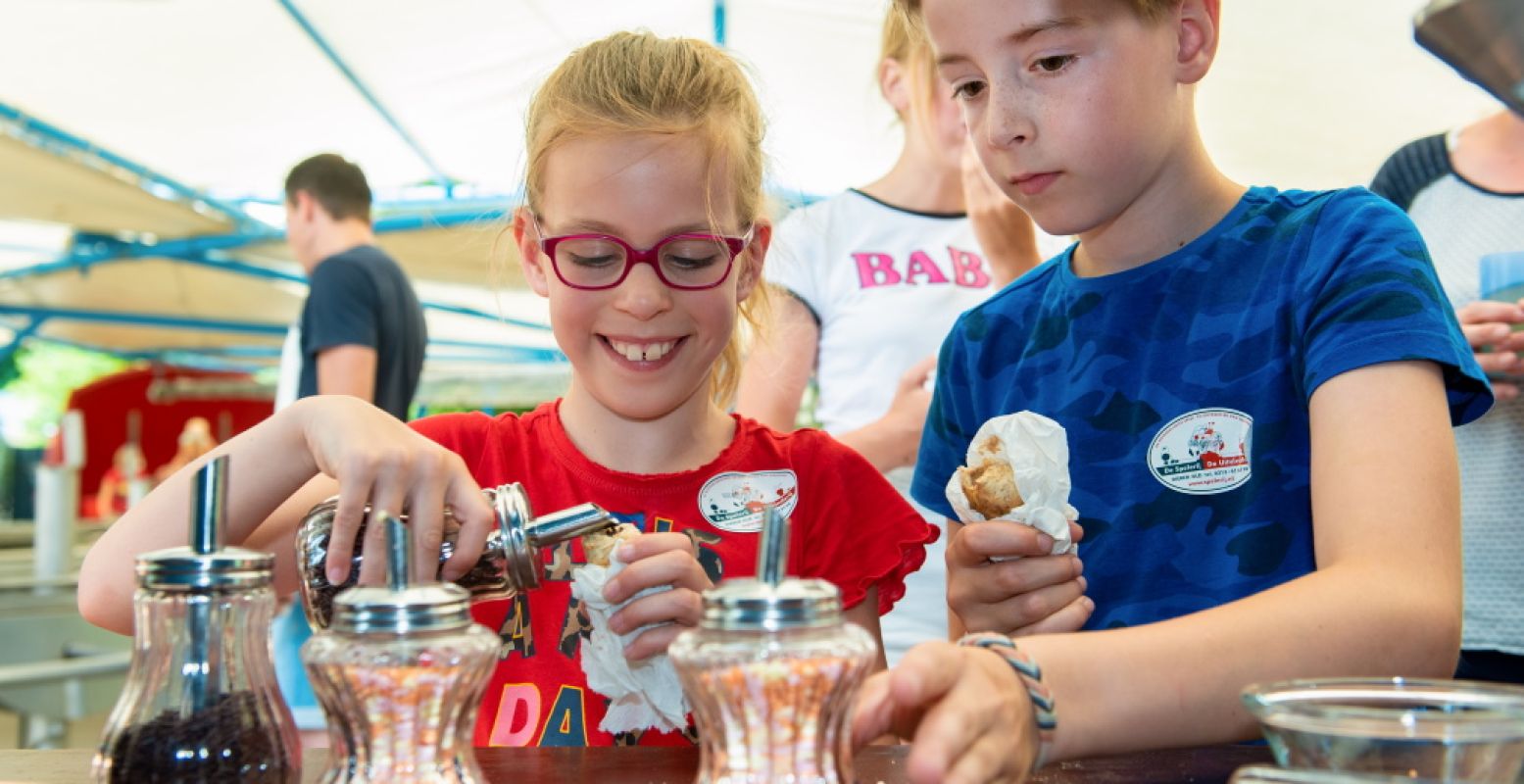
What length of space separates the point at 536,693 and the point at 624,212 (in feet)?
1.71

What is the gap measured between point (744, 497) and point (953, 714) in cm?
86

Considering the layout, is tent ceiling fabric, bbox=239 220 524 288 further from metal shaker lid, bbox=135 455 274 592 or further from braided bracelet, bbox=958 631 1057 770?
braided bracelet, bbox=958 631 1057 770

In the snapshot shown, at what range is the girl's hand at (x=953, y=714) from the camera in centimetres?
64

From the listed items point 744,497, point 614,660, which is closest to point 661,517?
point 744,497

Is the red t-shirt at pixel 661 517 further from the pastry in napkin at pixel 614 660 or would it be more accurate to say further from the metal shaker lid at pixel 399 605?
the metal shaker lid at pixel 399 605

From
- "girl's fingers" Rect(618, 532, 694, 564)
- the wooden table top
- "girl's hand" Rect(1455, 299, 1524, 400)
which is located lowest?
the wooden table top

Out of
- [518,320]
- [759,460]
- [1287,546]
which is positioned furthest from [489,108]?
[1287,546]

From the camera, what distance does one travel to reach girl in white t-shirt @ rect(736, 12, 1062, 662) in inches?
84.9

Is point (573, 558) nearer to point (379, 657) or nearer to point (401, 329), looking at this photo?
point (379, 657)

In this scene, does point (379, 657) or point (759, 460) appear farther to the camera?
point (759, 460)

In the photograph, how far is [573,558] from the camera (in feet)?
3.71

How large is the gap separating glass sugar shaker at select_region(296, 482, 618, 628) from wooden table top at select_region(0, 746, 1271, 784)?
0.13 meters

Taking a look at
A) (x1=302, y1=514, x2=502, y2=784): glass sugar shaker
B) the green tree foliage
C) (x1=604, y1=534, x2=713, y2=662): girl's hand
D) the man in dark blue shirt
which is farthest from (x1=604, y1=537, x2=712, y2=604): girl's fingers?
the green tree foliage

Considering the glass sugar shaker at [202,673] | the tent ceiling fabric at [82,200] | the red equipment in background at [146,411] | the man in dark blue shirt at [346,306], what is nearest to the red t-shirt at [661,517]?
the glass sugar shaker at [202,673]
